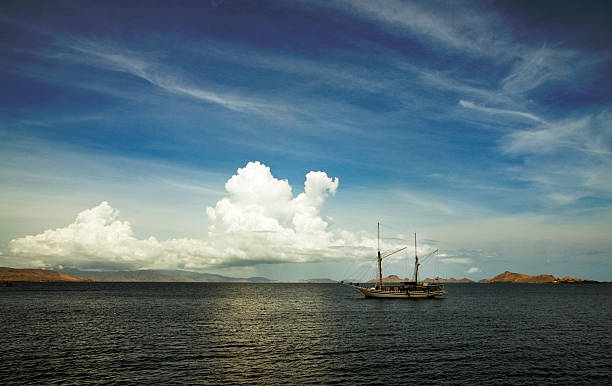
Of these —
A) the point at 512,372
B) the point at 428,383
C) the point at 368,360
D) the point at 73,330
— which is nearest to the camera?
the point at 428,383

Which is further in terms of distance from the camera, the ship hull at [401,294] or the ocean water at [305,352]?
the ship hull at [401,294]

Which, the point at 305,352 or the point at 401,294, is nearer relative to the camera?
the point at 305,352

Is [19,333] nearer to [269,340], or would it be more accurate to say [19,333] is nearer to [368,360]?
[269,340]

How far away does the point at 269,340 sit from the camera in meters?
58.9

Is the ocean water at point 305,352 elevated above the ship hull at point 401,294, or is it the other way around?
the ship hull at point 401,294

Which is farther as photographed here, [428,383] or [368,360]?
[368,360]

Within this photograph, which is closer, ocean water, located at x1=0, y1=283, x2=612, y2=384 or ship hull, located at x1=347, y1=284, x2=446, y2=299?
ocean water, located at x1=0, y1=283, x2=612, y2=384

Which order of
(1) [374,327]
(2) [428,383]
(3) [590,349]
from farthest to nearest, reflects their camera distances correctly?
(1) [374,327] < (3) [590,349] < (2) [428,383]

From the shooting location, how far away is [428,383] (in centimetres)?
3634

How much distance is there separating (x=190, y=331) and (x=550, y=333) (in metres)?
59.2

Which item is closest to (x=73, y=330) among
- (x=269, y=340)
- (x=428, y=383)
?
(x=269, y=340)

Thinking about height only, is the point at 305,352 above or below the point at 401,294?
below

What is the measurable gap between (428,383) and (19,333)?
62.0 meters

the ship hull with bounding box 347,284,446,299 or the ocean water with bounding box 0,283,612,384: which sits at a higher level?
the ship hull with bounding box 347,284,446,299
